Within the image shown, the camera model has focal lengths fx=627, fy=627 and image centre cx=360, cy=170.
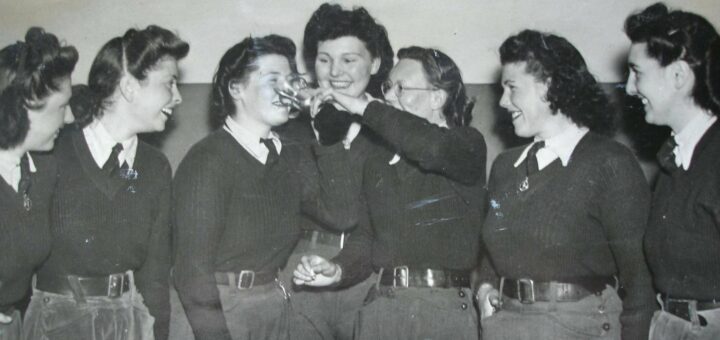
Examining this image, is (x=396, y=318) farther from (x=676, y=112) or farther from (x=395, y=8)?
(x=395, y=8)

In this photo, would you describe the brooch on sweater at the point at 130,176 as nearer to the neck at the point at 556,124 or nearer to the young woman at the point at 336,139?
the young woman at the point at 336,139

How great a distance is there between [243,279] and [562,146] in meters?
1.00

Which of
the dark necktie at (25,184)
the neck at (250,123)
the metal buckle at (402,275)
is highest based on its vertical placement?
the neck at (250,123)

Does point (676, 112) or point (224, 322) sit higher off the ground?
point (676, 112)

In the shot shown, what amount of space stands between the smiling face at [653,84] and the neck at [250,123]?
1139mm

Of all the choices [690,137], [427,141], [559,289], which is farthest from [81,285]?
[690,137]

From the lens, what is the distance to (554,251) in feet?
5.64

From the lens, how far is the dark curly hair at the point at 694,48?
1.73 metres

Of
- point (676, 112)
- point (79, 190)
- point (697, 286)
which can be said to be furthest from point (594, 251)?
point (79, 190)

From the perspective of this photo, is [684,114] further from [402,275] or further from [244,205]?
[244,205]

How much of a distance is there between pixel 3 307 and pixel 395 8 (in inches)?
68.9

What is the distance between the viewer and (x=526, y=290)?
173cm

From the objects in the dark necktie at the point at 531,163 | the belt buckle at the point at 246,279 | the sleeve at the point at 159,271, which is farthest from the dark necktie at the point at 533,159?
the sleeve at the point at 159,271

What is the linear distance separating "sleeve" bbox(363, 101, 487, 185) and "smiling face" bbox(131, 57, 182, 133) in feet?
2.28
